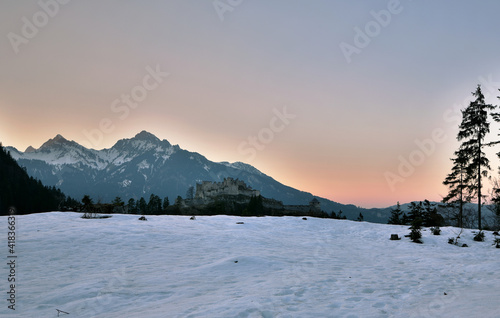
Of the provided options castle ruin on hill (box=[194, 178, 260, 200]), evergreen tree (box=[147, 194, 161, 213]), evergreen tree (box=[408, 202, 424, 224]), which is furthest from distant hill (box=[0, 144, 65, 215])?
evergreen tree (box=[408, 202, 424, 224])

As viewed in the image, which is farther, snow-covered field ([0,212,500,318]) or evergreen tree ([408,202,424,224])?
evergreen tree ([408,202,424,224])

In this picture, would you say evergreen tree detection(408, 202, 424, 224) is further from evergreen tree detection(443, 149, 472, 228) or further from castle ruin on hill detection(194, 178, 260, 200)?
castle ruin on hill detection(194, 178, 260, 200)

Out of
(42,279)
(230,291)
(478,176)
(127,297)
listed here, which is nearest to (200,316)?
(230,291)

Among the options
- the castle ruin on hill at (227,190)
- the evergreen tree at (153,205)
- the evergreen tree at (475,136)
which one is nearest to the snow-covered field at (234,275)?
the evergreen tree at (475,136)

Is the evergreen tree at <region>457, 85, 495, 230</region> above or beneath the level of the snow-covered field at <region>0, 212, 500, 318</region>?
above

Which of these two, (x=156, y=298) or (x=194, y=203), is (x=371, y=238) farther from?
(x=194, y=203)

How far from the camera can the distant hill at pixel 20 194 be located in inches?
4476

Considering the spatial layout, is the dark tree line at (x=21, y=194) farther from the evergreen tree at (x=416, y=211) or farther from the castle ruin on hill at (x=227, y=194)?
the evergreen tree at (x=416, y=211)

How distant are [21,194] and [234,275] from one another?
151 metres

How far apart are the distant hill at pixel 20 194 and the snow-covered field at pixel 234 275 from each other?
117335mm

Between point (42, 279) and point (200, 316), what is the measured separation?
5.86m

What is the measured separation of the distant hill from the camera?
373 ft

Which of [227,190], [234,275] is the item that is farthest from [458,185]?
[227,190]

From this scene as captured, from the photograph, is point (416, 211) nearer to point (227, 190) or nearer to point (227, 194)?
point (227, 194)
